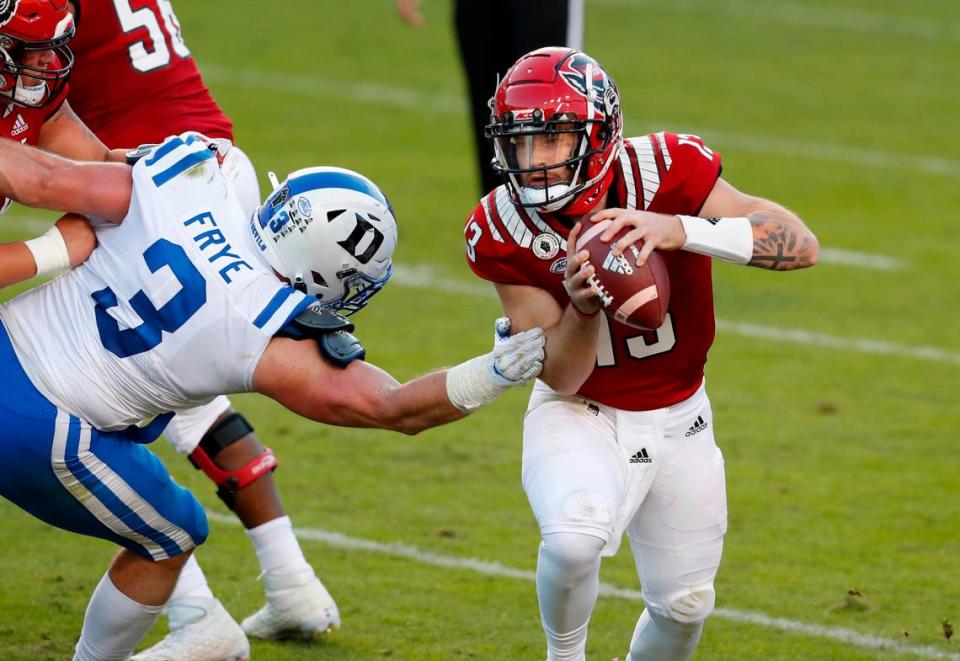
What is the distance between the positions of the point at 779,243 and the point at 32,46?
1.90m

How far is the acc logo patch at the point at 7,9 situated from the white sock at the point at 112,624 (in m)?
1.40

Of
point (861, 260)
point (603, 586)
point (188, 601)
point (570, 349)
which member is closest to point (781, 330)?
point (861, 260)

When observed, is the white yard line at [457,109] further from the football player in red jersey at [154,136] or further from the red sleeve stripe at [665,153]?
the red sleeve stripe at [665,153]

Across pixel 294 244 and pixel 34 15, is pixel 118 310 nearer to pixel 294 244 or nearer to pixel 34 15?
pixel 294 244

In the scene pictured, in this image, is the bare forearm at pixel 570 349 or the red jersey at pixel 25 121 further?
the red jersey at pixel 25 121

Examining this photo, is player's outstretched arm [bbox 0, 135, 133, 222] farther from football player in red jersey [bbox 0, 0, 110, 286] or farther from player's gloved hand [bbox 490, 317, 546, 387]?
player's gloved hand [bbox 490, 317, 546, 387]

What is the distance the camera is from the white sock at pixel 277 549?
183 inches

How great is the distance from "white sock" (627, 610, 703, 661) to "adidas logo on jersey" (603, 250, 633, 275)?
38.5 inches

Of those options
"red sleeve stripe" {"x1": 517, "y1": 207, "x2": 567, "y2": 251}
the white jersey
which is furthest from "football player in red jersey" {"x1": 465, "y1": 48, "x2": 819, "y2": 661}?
the white jersey

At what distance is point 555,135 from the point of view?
3730 mm

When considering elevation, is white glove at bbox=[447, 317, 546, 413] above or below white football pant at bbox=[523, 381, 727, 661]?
above

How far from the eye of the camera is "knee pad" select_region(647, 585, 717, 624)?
3.93m

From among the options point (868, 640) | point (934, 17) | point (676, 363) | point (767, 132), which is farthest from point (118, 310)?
point (934, 17)

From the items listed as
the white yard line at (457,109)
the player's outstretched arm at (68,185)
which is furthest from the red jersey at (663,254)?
the white yard line at (457,109)
